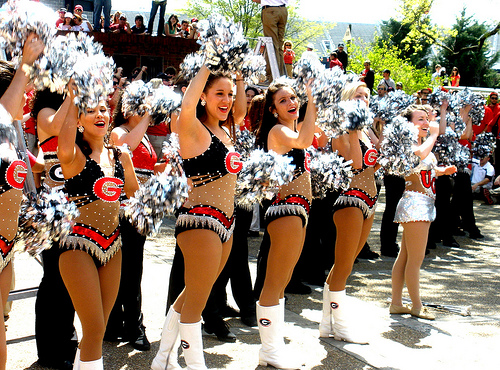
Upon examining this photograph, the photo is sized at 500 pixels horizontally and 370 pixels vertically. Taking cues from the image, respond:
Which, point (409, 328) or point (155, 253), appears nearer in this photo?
point (409, 328)

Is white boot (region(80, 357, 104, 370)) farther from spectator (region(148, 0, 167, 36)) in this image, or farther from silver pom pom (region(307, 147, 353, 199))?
spectator (region(148, 0, 167, 36))

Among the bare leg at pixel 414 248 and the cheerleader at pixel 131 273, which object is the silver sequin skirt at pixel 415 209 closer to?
the bare leg at pixel 414 248

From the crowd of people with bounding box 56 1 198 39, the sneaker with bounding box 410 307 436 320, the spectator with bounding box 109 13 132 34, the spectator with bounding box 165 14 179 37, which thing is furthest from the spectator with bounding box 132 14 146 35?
the sneaker with bounding box 410 307 436 320

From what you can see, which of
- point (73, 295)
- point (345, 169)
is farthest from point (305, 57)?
point (73, 295)

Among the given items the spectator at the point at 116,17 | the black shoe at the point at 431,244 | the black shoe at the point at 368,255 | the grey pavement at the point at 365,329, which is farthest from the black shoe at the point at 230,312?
the spectator at the point at 116,17

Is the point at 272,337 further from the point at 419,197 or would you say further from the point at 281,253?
the point at 419,197

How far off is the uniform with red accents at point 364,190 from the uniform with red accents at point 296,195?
1.84 feet

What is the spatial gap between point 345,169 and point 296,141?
0.72 meters

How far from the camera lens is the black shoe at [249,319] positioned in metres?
4.84

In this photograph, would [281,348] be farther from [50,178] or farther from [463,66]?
[463,66]

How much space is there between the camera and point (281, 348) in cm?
387

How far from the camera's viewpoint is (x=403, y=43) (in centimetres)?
3766

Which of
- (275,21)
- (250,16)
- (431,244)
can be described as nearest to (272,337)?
(431,244)

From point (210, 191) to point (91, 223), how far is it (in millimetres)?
708
